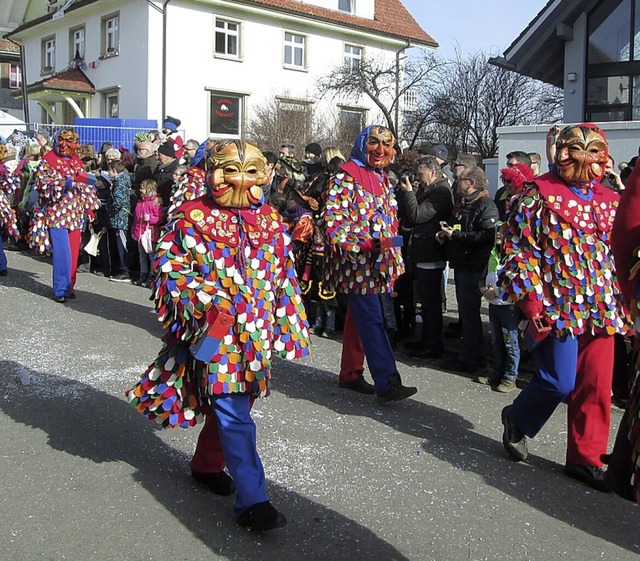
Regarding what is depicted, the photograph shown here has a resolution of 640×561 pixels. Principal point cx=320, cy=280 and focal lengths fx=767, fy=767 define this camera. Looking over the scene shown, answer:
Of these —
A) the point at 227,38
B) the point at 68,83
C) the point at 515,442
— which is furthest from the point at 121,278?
the point at 68,83

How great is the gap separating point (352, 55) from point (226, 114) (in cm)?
685

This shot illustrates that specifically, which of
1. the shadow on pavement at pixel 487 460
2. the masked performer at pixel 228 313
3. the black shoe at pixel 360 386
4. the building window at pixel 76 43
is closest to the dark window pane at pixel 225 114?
the building window at pixel 76 43

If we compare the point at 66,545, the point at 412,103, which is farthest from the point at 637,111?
the point at 412,103

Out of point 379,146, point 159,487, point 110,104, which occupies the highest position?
point 110,104

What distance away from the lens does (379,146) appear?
5535mm

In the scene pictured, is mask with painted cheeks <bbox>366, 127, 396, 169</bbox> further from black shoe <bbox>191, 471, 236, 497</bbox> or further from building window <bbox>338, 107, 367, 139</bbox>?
building window <bbox>338, 107, 367, 139</bbox>

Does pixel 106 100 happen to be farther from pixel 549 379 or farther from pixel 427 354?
pixel 549 379

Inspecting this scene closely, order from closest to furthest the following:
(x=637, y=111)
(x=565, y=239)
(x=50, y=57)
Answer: (x=565, y=239) < (x=637, y=111) < (x=50, y=57)

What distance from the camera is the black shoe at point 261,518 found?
3574 millimetres

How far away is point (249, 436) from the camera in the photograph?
12.0 ft

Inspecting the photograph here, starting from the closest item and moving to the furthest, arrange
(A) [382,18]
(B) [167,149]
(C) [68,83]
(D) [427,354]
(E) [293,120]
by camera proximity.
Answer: (D) [427,354] < (B) [167,149] < (E) [293,120] < (C) [68,83] < (A) [382,18]

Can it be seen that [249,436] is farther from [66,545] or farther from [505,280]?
[505,280]

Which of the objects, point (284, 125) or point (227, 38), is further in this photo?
point (227, 38)

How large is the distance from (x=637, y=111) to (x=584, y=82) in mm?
1150
